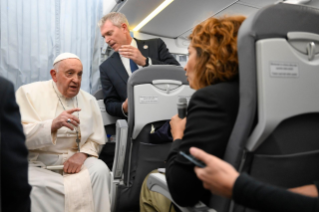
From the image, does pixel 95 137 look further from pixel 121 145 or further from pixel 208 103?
pixel 208 103

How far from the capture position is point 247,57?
37.0 inches

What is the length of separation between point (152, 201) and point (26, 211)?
29.8 inches

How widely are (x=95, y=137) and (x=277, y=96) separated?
6.82 feet

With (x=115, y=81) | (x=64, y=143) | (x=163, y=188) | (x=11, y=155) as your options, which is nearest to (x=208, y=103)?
(x=163, y=188)

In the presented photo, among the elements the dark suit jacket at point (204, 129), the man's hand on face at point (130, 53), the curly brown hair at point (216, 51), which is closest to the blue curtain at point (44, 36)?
the man's hand on face at point (130, 53)

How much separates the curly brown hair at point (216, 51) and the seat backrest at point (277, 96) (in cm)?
14

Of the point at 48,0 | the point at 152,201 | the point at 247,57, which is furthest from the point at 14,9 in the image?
the point at 247,57

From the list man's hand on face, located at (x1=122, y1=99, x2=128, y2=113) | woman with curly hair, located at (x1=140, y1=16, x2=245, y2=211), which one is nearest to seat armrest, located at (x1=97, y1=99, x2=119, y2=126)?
man's hand on face, located at (x1=122, y1=99, x2=128, y2=113)

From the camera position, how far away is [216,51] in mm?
1119

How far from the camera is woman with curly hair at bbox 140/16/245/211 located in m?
0.99

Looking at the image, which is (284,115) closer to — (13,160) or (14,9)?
(13,160)

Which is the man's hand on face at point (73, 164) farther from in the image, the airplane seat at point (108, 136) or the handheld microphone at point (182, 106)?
the handheld microphone at point (182, 106)

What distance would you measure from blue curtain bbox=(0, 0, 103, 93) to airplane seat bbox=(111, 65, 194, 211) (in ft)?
6.57

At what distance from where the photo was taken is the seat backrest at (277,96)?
0.93 meters
